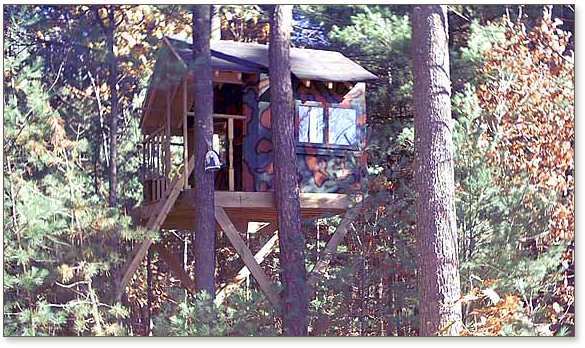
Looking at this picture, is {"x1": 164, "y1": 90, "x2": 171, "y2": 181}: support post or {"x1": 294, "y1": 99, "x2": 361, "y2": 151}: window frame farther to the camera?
{"x1": 294, "y1": 99, "x2": 361, "y2": 151}: window frame

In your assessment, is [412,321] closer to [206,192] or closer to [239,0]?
[206,192]

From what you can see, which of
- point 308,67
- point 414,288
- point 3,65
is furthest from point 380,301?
point 3,65

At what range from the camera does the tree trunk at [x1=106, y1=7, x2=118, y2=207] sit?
356 centimetres

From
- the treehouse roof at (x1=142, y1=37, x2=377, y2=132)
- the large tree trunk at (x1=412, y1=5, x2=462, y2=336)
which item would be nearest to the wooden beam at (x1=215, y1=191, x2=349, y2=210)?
the large tree trunk at (x1=412, y1=5, x2=462, y2=336)

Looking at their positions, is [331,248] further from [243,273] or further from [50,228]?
[50,228]

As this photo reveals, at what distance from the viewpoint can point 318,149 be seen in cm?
366

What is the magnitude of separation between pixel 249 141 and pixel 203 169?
23cm

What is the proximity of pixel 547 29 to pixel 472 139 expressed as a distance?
58cm

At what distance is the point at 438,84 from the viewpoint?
3656 millimetres

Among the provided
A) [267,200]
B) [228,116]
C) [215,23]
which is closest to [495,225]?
[267,200]

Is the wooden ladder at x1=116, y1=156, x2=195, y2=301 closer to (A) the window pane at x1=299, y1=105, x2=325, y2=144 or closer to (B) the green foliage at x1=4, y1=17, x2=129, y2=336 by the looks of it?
(B) the green foliage at x1=4, y1=17, x2=129, y2=336

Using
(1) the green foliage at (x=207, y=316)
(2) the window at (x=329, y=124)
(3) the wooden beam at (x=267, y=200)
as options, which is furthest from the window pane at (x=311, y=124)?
(1) the green foliage at (x=207, y=316)

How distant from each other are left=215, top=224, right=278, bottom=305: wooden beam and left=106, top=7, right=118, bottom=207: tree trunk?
58cm

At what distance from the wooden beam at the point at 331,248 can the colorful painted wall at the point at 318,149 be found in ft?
0.35
